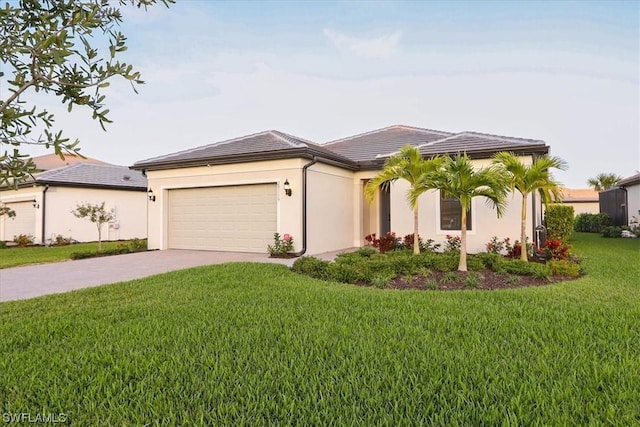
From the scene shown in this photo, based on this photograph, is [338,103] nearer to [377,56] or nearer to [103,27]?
[377,56]

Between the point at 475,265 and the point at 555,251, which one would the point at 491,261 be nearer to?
the point at 475,265

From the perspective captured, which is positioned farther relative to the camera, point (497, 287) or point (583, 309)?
point (497, 287)

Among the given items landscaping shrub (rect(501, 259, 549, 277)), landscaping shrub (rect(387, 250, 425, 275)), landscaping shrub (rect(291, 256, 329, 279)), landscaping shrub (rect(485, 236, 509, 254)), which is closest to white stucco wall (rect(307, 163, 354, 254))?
landscaping shrub (rect(291, 256, 329, 279))

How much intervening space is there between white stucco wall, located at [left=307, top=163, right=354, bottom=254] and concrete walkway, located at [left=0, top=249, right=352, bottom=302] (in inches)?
24.7

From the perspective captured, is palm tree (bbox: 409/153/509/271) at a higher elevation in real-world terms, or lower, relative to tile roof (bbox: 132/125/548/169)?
lower

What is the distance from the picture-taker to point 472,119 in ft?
58.6

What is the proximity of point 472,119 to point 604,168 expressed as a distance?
23939 mm

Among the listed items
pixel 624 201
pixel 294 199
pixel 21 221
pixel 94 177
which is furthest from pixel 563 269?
pixel 21 221

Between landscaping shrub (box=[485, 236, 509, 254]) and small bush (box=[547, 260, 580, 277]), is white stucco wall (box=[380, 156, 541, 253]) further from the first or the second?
small bush (box=[547, 260, 580, 277])

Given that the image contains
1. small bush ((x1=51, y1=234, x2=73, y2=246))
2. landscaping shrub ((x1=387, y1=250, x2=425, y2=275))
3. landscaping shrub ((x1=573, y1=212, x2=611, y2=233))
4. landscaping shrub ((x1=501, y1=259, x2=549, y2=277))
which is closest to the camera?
landscaping shrub ((x1=501, y1=259, x2=549, y2=277))

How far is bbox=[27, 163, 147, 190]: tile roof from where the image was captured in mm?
17375

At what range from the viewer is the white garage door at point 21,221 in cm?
1797

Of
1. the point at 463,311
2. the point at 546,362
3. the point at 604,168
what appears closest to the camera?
the point at 546,362

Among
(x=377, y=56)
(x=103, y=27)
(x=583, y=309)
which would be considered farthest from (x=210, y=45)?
(x=583, y=309)
